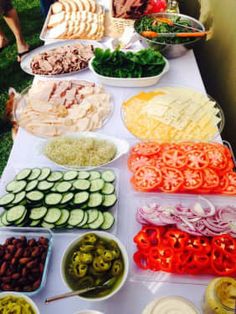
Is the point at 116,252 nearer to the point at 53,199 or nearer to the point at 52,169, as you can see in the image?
the point at 53,199

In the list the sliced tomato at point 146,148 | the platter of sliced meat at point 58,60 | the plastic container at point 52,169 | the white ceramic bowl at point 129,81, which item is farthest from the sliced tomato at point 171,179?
the platter of sliced meat at point 58,60

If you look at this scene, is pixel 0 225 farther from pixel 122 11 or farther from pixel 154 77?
pixel 122 11

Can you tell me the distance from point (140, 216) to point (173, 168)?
363 millimetres

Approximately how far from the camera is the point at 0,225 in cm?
149

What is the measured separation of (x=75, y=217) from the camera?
4.94 feet

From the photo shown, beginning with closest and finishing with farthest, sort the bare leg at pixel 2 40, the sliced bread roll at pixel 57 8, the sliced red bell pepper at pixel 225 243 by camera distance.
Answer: the sliced red bell pepper at pixel 225 243
the sliced bread roll at pixel 57 8
the bare leg at pixel 2 40

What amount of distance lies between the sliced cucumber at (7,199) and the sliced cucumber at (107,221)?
45 centimetres

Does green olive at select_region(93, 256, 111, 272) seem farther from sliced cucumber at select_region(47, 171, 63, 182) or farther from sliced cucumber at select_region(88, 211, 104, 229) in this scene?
sliced cucumber at select_region(47, 171, 63, 182)

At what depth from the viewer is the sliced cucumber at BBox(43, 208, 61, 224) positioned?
1.48 m

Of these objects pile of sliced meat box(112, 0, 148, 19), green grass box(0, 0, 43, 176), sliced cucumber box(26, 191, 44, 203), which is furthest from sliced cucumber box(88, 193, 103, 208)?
pile of sliced meat box(112, 0, 148, 19)

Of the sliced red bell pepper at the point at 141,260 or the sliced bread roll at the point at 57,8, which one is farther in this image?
the sliced bread roll at the point at 57,8

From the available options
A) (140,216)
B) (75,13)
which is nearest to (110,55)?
(75,13)

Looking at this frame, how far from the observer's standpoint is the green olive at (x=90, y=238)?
1337mm

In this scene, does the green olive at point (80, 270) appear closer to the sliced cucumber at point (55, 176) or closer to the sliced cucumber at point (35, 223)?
the sliced cucumber at point (35, 223)
